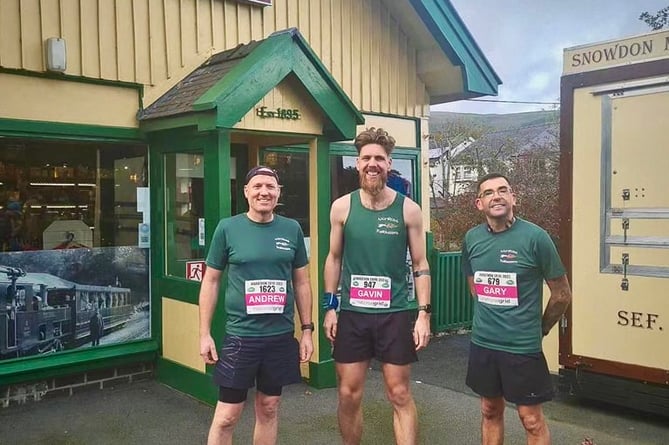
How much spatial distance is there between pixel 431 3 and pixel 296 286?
4522mm

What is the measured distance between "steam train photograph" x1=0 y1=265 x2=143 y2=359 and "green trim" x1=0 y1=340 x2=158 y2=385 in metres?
0.07

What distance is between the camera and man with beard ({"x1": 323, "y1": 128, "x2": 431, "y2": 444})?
3.64 metres

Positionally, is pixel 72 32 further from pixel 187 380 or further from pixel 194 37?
pixel 187 380

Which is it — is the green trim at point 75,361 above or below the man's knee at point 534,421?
below

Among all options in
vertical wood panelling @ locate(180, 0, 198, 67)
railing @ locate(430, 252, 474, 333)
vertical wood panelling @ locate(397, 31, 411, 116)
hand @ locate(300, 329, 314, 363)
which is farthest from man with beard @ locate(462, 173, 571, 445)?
railing @ locate(430, 252, 474, 333)

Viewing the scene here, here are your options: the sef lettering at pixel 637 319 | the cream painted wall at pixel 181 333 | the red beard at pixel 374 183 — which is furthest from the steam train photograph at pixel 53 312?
the sef lettering at pixel 637 319

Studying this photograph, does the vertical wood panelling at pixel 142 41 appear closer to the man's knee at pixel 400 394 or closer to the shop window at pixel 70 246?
the shop window at pixel 70 246

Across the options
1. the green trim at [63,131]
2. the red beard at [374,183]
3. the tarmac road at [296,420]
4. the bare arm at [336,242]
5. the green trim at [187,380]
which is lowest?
the tarmac road at [296,420]

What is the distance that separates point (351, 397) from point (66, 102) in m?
3.41

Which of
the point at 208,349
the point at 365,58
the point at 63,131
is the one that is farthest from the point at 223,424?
the point at 365,58

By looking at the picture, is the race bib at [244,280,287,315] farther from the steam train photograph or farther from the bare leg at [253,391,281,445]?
the steam train photograph

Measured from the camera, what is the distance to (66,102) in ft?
17.5

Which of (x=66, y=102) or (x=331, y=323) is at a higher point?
(x=66, y=102)

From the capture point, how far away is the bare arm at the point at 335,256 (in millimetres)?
3771
